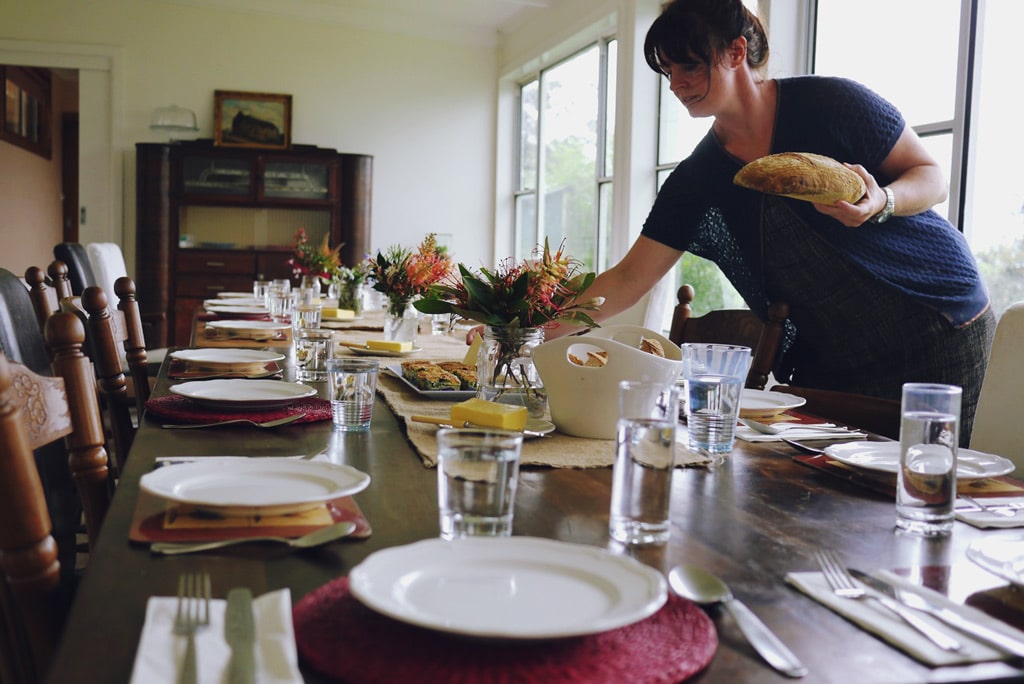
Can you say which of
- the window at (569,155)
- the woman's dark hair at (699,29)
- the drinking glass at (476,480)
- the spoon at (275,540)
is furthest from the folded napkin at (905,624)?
the window at (569,155)

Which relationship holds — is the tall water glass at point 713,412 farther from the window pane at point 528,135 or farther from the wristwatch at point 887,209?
the window pane at point 528,135

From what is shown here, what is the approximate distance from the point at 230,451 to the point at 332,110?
267 inches

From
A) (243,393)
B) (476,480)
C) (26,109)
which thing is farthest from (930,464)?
(26,109)

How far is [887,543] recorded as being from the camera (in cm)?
93

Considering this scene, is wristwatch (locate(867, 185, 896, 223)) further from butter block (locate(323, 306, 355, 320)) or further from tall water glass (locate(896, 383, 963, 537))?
butter block (locate(323, 306, 355, 320))

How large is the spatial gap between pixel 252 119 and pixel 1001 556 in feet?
23.8

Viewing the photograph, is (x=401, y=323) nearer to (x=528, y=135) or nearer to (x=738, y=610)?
(x=738, y=610)

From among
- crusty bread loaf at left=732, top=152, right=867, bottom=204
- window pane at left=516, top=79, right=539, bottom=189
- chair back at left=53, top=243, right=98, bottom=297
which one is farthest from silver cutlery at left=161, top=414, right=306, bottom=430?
window pane at left=516, top=79, right=539, bottom=189

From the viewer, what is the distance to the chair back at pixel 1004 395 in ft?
5.17

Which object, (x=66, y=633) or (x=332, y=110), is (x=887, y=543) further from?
(x=332, y=110)

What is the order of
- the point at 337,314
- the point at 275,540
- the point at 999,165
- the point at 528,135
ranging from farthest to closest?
the point at 528,135 < the point at 337,314 < the point at 999,165 < the point at 275,540

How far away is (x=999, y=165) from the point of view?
3.46 metres

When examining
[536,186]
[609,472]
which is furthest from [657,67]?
[536,186]

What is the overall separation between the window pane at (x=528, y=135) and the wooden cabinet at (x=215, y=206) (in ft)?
4.54
